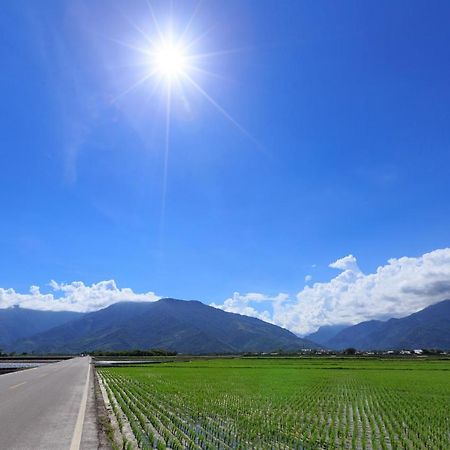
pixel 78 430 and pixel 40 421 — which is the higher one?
pixel 40 421

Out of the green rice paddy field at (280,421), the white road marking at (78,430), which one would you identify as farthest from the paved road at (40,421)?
the green rice paddy field at (280,421)

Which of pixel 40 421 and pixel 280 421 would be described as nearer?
pixel 40 421

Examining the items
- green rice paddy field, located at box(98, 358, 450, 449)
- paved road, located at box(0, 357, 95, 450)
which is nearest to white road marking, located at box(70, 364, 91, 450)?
paved road, located at box(0, 357, 95, 450)

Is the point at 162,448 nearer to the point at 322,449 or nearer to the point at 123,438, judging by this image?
the point at 123,438

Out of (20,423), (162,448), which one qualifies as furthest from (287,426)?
(20,423)

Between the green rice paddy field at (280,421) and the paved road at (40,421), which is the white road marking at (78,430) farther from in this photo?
the green rice paddy field at (280,421)

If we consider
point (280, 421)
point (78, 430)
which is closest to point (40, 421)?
point (78, 430)

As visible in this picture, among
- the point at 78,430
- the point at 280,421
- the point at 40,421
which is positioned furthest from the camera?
the point at 280,421

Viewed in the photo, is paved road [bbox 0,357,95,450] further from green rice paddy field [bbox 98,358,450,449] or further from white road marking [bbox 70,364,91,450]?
green rice paddy field [bbox 98,358,450,449]

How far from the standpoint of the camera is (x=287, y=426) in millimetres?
14820

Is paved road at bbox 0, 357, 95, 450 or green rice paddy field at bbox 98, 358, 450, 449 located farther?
green rice paddy field at bbox 98, 358, 450, 449

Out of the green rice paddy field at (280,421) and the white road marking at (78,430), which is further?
the green rice paddy field at (280,421)

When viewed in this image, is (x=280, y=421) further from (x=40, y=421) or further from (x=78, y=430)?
(x=40, y=421)

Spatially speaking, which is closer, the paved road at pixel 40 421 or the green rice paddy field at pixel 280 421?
the paved road at pixel 40 421
